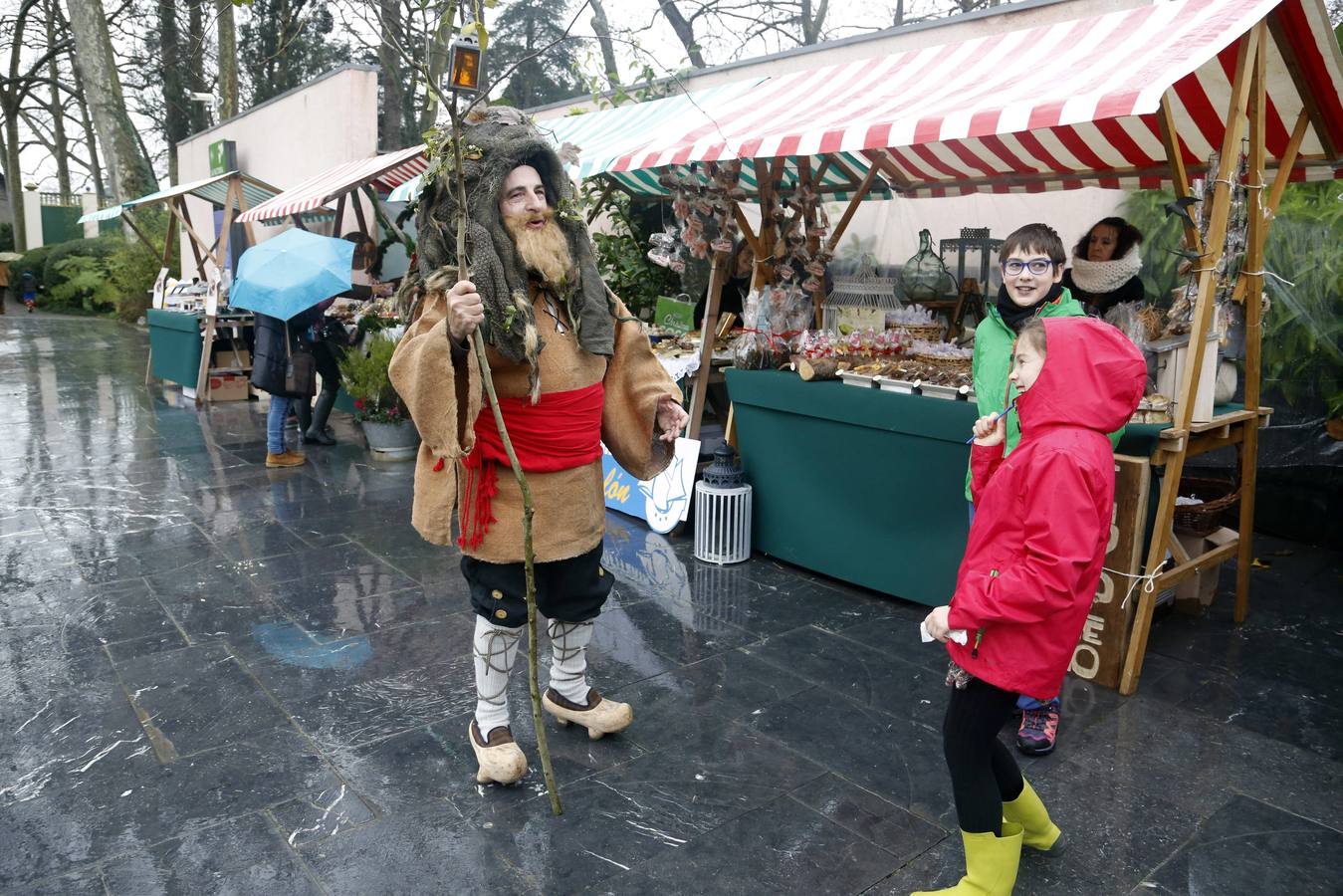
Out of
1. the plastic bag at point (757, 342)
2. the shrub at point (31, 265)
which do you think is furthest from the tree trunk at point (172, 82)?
the plastic bag at point (757, 342)

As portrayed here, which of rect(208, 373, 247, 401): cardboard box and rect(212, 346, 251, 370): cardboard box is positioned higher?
rect(212, 346, 251, 370): cardboard box

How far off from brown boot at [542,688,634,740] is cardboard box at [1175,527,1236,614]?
104 inches

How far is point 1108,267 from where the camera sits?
3.74m

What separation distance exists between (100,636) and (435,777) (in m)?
1.99

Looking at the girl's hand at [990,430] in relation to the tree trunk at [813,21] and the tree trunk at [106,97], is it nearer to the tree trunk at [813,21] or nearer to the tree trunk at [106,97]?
the tree trunk at [813,21]

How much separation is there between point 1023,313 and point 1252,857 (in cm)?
170

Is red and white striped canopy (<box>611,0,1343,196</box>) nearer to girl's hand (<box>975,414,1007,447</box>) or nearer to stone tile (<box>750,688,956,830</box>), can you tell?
girl's hand (<box>975,414,1007,447</box>)

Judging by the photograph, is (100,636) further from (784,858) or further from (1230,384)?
(1230,384)

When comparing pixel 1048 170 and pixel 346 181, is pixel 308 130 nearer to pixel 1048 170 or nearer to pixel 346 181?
pixel 346 181

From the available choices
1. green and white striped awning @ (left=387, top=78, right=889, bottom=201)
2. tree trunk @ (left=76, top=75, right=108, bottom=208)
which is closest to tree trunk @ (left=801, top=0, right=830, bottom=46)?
green and white striped awning @ (left=387, top=78, right=889, bottom=201)

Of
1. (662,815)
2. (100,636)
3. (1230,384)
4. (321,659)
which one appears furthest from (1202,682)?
(100,636)

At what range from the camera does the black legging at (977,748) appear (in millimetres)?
2197

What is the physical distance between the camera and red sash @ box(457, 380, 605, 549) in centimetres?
280

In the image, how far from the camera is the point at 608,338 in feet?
9.44
